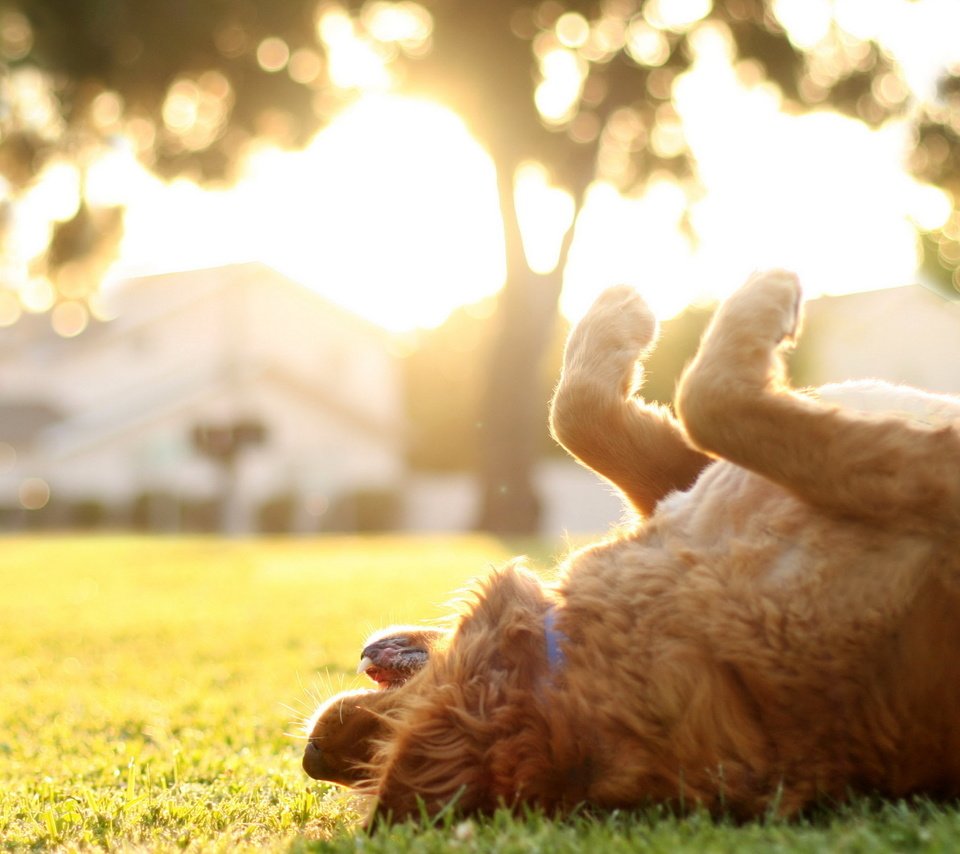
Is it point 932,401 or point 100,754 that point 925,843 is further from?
point 100,754

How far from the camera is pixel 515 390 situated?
20.6 meters

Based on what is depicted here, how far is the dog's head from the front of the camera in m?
2.33

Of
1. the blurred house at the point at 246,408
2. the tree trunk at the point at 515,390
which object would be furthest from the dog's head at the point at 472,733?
the blurred house at the point at 246,408

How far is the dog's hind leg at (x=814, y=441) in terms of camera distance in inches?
89.7

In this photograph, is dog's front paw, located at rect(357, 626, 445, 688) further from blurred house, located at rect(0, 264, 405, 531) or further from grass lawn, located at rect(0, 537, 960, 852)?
blurred house, located at rect(0, 264, 405, 531)

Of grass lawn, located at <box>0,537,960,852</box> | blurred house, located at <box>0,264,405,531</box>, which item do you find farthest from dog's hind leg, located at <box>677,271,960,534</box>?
blurred house, located at <box>0,264,405,531</box>

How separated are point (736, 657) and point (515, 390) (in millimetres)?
18363

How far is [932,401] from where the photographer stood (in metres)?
2.61

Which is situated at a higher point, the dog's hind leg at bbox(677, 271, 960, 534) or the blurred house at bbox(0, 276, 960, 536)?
the dog's hind leg at bbox(677, 271, 960, 534)

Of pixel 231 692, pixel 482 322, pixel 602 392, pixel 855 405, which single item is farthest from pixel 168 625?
pixel 482 322

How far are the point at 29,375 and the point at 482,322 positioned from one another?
18155 millimetres

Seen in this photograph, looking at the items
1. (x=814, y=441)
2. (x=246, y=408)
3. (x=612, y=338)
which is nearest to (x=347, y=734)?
(x=814, y=441)

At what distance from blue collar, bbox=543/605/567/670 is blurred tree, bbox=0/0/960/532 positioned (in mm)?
13781

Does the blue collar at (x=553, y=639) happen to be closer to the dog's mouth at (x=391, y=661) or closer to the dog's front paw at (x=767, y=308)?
the dog's mouth at (x=391, y=661)
